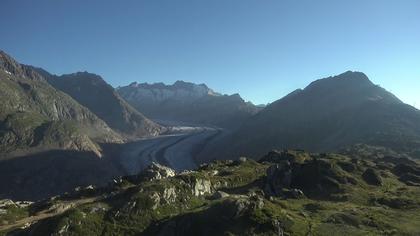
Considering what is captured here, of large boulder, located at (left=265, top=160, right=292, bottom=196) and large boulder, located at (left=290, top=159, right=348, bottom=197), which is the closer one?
large boulder, located at (left=290, top=159, right=348, bottom=197)

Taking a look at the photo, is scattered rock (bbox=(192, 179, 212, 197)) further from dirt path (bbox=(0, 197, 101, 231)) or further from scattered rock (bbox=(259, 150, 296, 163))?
scattered rock (bbox=(259, 150, 296, 163))

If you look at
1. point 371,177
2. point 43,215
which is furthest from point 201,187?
point 371,177

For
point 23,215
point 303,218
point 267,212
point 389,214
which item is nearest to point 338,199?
point 389,214

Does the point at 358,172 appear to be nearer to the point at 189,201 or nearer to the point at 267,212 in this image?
the point at 189,201

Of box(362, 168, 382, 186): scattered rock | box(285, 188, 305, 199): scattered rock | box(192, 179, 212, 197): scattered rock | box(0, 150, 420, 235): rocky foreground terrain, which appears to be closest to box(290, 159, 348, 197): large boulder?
box(0, 150, 420, 235): rocky foreground terrain

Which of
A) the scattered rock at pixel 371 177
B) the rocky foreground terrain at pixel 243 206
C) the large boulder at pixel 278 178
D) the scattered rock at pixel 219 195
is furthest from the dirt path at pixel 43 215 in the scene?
the scattered rock at pixel 371 177

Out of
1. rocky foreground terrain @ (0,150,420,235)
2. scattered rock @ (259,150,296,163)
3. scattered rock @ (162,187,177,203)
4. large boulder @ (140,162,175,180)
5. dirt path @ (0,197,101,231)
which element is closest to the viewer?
rocky foreground terrain @ (0,150,420,235)

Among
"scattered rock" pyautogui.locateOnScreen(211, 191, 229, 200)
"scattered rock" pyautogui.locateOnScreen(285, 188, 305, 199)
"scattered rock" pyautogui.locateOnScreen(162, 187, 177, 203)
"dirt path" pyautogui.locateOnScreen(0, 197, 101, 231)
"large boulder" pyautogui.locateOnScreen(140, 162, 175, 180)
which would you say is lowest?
"dirt path" pyautogui.locateOnScreen(0, 197, 101, 231)
